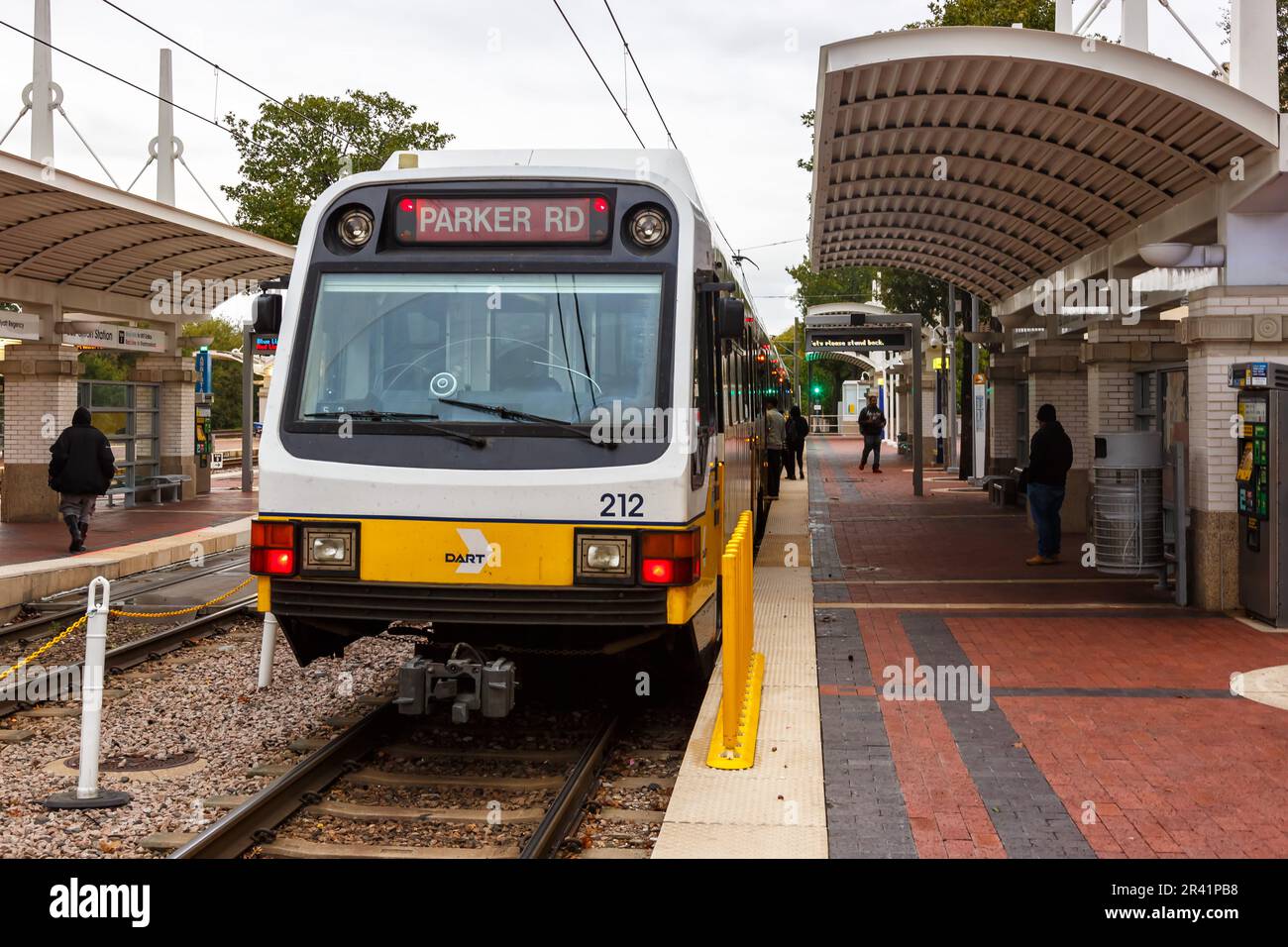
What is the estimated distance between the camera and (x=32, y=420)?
20719 millimetres

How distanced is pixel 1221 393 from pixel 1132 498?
1.22m

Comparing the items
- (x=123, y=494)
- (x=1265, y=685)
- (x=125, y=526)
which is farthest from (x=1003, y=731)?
(x=123, y=494)

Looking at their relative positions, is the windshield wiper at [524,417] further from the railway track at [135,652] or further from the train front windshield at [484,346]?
the railway track at [135,652]

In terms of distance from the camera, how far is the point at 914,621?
11164 mm

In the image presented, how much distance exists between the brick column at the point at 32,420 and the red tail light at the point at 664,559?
54.3ft

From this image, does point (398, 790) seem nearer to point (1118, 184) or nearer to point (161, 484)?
point (1118, 184)

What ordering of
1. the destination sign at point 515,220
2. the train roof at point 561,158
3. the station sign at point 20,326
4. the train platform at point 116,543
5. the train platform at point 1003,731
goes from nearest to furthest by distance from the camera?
the train platform at point 1003,731 < the destination sign at point 515,220 < the train roof at point 561,158 < the train platform at point 116,543 < the station sign at point 20,326

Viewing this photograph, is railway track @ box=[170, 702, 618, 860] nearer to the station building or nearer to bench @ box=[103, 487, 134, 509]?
the station building

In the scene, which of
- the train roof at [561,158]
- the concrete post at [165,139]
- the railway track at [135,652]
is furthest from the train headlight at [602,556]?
the concrete post at [165,139]

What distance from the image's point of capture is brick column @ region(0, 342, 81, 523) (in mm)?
20656

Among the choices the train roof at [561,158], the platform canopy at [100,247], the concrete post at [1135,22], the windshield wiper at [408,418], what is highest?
the concrete post at [1135,22]

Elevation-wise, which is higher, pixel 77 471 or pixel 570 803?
pixel 77 471

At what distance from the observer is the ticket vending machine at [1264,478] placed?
410 inches

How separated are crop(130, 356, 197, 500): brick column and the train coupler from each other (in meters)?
19.4
